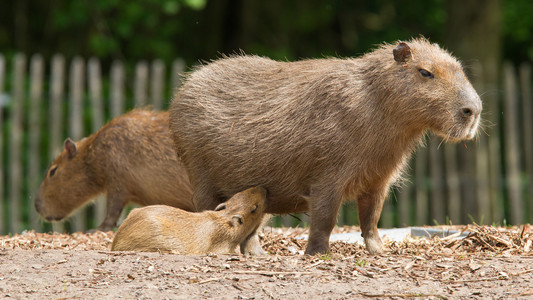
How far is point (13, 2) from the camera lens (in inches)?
Answer: 631

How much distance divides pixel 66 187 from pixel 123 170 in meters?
0.86

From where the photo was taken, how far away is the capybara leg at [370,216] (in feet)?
18.2

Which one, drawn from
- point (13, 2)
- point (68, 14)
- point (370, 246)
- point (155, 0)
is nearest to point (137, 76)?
point (155, 0)

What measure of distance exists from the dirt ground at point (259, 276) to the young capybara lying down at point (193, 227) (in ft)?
1.39

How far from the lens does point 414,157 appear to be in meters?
11.2

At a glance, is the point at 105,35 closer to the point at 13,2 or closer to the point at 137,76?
the point at 13,2

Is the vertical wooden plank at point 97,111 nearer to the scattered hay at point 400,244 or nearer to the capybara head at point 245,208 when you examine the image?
the scattered hay at point 400,244

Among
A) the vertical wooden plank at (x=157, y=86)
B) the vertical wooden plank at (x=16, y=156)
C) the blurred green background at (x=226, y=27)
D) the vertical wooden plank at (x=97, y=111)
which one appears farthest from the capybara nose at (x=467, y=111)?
the blurred green background at (x=226, y=27)

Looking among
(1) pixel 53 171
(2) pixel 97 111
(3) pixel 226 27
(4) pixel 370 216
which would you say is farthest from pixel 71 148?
(3) pixel 226 27

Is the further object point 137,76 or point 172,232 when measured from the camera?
point 137,76

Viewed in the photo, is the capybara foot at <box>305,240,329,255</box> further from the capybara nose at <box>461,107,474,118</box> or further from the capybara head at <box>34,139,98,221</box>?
the capybara head at <box>34,139,98,221</box>

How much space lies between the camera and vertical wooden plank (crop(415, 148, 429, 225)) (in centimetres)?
1104

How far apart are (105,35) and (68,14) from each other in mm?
956

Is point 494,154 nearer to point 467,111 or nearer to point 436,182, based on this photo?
point 436,182
